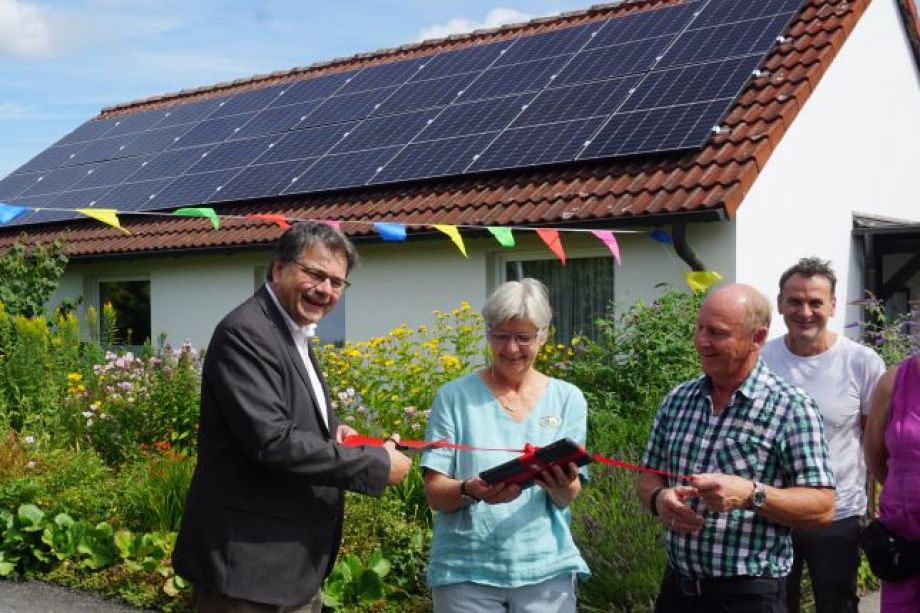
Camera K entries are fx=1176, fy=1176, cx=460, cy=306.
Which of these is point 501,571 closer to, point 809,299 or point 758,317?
point 758,317

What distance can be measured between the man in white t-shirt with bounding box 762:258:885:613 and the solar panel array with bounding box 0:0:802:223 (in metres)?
5.39

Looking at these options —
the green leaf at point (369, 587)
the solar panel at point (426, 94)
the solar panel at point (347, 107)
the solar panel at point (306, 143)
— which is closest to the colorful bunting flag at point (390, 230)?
the solar panel at point (426, 94)

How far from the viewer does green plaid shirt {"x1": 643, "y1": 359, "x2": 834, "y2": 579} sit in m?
3.75

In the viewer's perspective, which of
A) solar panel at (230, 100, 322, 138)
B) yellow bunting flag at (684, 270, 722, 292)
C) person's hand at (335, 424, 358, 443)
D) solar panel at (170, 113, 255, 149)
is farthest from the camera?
solar panel at (170, 113, 255, 149)

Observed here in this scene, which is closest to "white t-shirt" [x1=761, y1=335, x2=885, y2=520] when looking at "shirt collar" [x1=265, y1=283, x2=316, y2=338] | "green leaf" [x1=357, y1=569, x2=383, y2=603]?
"shirt collar" [x1=265, y1=283, x2=316, y2=338]

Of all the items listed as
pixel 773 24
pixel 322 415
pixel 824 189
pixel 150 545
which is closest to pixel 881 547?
pixel 322 415

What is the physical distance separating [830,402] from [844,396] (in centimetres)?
7

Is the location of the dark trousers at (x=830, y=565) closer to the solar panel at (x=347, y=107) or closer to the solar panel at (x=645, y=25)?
the solar panel at (x=645, y=25)

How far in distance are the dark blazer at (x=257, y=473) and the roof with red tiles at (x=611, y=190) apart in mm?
6483

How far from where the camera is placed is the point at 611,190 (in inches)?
421

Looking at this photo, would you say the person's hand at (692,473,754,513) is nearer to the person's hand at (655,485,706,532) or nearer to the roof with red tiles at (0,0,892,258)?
the person's hand at (655,485,706,532)

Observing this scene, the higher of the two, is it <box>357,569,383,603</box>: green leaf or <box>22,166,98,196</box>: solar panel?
<box>22,166,98,196</box>: solar panel

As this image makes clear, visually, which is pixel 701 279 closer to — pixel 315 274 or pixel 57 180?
pixel 315 274

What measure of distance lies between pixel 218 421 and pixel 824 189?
894 centimetres
